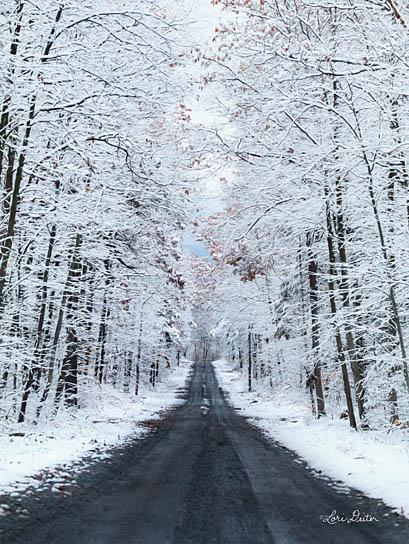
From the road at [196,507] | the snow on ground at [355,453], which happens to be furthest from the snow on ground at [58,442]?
the snow on ground at [355,453]

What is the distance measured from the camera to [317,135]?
1255 centimetres

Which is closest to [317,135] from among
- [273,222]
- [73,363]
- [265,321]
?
[273,222]

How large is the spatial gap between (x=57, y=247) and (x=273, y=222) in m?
6.41

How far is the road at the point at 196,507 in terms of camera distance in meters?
4.54

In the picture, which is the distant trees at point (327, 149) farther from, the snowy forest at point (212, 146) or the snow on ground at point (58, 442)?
the snow on ground at point (58, 442)

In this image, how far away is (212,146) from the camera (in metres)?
11.0

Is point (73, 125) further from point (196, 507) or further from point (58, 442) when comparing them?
point (196, 507)

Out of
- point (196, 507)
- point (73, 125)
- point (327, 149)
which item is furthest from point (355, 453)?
point (73, 125)
